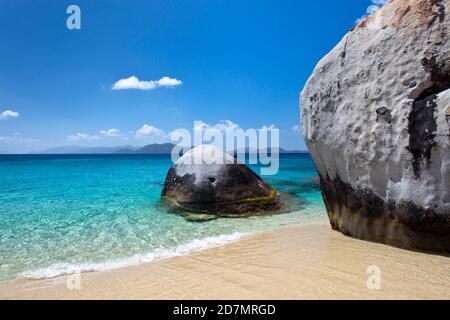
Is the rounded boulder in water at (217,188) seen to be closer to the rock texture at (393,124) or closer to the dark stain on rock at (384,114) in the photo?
the rock texture at (393,124)

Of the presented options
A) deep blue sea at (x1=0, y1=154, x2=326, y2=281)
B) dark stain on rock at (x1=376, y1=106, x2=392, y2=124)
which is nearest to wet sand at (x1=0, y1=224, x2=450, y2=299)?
deep blue sea at (x1=0, y1=154, x2=326, y2=281)

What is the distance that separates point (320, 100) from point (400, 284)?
304 centimetres

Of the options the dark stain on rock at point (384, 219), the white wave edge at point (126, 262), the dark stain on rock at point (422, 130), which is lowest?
the white wave edge at point (126, 262)

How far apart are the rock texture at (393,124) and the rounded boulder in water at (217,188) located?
13.3ft

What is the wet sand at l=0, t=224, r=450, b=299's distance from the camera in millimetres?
2910

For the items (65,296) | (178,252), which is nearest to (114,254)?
(178,252)

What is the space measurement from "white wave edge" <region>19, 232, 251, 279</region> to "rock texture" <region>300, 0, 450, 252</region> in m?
2.51

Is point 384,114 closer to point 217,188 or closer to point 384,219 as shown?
point 384,219

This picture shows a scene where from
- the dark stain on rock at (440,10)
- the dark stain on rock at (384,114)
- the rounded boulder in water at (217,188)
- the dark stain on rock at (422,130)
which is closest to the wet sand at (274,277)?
the dark stain on rock at (422,130)

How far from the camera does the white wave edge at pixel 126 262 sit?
4391 millimetres

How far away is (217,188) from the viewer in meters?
8.88

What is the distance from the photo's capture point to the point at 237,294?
9.68 feet

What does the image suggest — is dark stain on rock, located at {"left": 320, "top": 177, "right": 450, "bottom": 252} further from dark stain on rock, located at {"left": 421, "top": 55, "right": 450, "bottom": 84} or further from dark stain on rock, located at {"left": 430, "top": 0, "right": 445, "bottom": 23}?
dark stain on rock, located at {"left": 430, "top": 0, "right": 445, "bottom": 23}

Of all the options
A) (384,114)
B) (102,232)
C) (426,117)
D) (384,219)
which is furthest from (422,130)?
(102,232)
